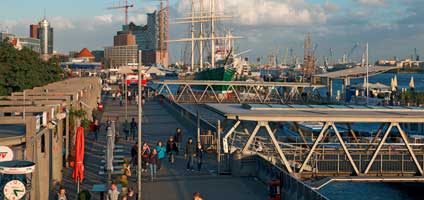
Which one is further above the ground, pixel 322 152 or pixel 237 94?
pixel 237 94

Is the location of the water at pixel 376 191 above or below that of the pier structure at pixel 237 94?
below

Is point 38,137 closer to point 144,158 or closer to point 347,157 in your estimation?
point 144,158

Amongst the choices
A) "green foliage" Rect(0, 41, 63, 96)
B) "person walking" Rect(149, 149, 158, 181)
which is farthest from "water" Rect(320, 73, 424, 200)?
"green foliage" Rect(0, 41, 63, 96)

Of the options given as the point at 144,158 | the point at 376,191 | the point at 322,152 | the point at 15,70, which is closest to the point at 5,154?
the point at 144,158

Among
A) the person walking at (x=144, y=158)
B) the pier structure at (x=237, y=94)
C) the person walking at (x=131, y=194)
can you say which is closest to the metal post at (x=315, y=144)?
the person walking at (x=144, y=158)

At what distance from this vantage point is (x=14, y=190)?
37.7ft

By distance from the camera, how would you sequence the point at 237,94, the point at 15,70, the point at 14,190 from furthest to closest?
the point at 237,94
the point at 15,70
the point at 14,190

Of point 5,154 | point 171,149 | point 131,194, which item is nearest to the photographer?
point 5,154

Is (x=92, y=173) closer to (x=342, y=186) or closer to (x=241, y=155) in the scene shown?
(x=241, y=155)

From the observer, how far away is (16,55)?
5434 cm

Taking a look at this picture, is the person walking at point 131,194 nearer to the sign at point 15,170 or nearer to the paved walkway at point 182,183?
the paved walkway at point 182,183

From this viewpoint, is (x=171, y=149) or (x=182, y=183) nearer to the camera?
(x=182, y=183)

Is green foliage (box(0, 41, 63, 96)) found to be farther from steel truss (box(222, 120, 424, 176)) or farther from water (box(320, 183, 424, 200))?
steel truss (box(222, 120, 424, 176))

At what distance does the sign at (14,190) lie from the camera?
37.5 feet
